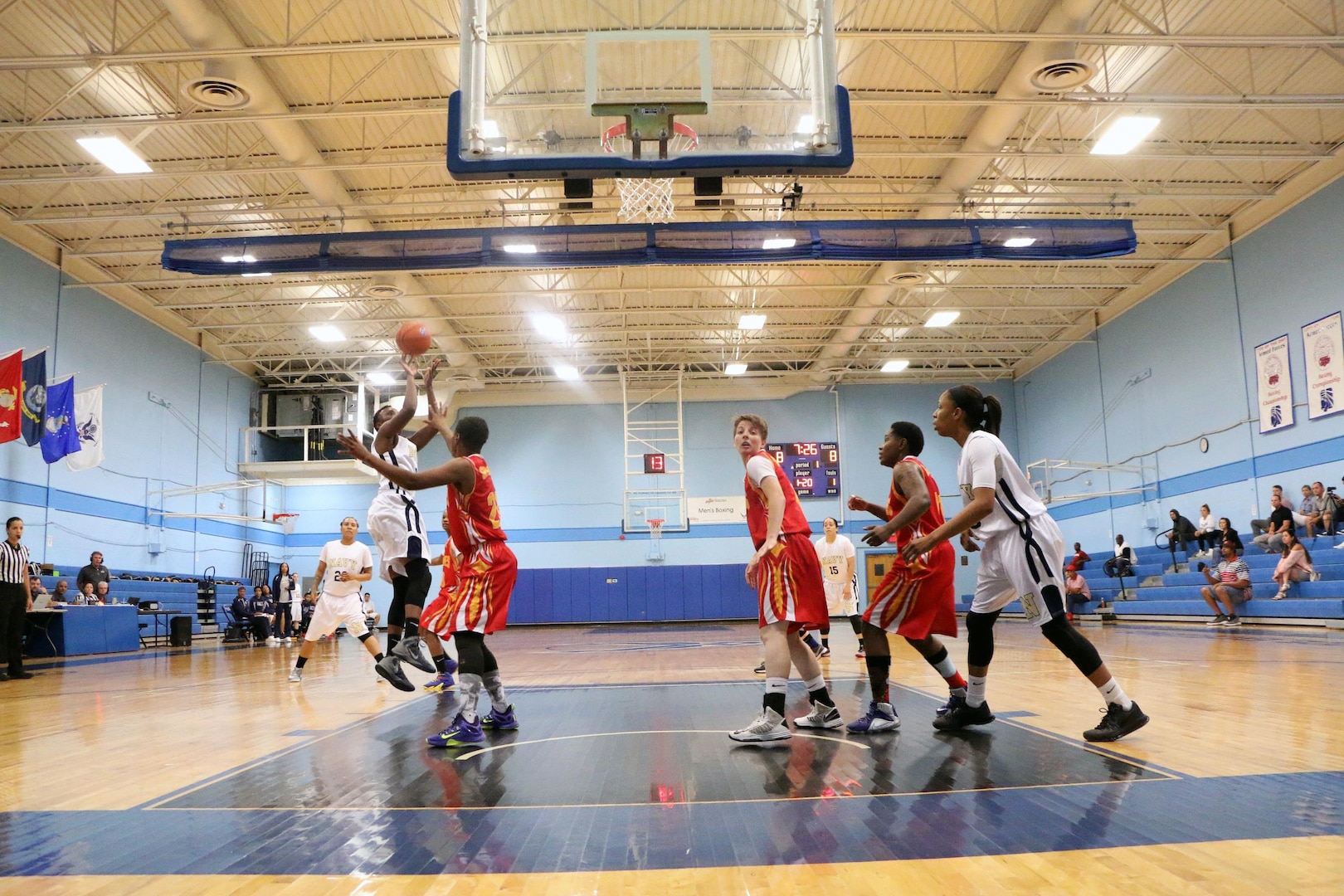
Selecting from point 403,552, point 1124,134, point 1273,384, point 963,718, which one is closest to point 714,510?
point 1273,384

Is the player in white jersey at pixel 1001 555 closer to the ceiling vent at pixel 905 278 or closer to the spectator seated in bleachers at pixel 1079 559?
the ceiling vent at pixel 905 278

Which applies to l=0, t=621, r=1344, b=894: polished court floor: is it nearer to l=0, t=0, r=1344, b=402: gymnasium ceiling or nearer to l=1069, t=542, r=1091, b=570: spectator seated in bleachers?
l=0, t=0, r=1344, b=402: gymnasium ceiling

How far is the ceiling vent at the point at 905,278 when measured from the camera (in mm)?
17234

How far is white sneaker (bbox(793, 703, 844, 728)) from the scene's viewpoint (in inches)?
195

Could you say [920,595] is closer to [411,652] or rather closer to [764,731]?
[764,731]

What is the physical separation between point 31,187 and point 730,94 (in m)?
12.4

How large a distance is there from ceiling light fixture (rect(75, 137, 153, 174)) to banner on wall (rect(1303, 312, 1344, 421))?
1784cm

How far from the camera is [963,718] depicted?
472cm

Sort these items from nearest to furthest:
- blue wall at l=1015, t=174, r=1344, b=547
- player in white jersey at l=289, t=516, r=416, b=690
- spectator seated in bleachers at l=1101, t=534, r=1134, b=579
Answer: player in white jersey at l=289, t=516, r=416, b=690 < blue wall at l=1015, t=174, r=1344, b=547 < spectator seated in bleachers at l=1101, t=534, r=1134, b=579

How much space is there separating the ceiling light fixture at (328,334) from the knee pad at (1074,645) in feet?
59.5

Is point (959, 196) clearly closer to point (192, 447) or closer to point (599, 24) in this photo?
point (599, 24)

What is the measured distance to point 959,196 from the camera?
14703 millimetres

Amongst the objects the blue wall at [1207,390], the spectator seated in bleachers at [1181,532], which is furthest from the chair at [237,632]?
the blue wall at [1207,390]

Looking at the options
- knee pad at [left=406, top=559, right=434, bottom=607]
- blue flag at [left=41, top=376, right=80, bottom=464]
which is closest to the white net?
knee pad at [left=406, top=559, right=434, bottom=607]
